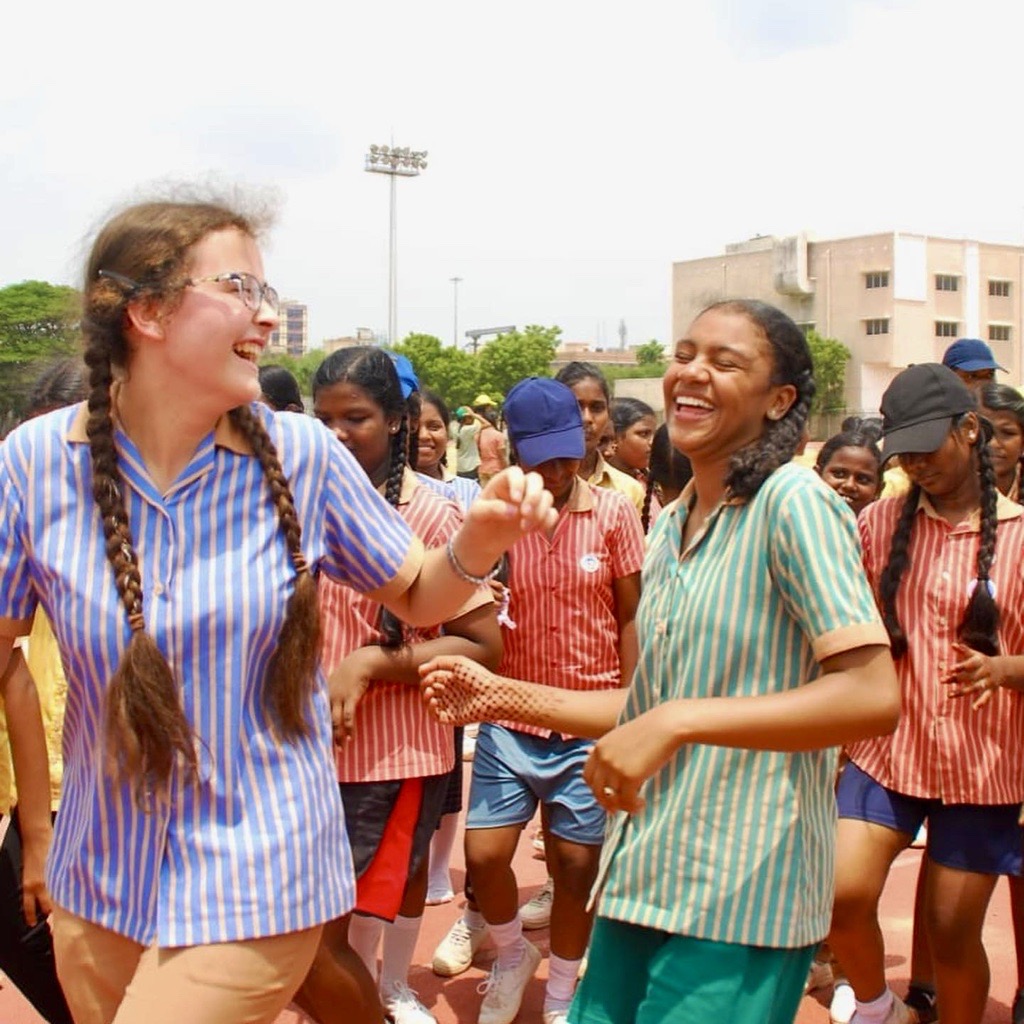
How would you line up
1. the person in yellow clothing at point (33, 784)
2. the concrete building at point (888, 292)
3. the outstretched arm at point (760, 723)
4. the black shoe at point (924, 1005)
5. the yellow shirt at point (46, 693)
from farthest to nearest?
the concrete building at point (888, 292)
the black shoe at point (924, 1005)
the yellow shirt at point (46, 693)
the person in yellow clothing at point (33, 784)
the outstretched arm at point (760, 723)

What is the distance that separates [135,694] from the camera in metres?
2.37

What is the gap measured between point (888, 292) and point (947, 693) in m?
66.3

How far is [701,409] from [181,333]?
1024 millimetres

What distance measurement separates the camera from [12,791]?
4004 mm

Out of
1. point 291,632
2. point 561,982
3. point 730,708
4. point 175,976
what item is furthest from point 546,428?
point 175,976

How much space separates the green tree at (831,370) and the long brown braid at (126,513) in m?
64.4

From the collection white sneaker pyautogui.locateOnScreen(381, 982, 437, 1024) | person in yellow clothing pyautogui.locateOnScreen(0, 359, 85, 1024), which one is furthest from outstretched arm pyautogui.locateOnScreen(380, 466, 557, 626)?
white sneaker pyautogui.locateOnScreen(381, 982, 437, 1024)

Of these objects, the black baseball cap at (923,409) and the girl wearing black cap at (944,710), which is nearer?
the girl wearing black cap at (944,710)

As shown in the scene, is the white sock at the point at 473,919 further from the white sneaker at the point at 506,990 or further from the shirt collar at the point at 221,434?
the shirt collar at the point at 221,434

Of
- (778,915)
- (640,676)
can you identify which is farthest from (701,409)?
(778,915)

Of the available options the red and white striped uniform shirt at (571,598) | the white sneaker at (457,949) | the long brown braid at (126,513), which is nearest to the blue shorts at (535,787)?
the red and white striped uniform shirt at (571,598)

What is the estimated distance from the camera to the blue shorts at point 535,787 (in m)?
4.53

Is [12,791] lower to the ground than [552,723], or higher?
lower

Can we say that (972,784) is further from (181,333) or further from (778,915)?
(181,333)
